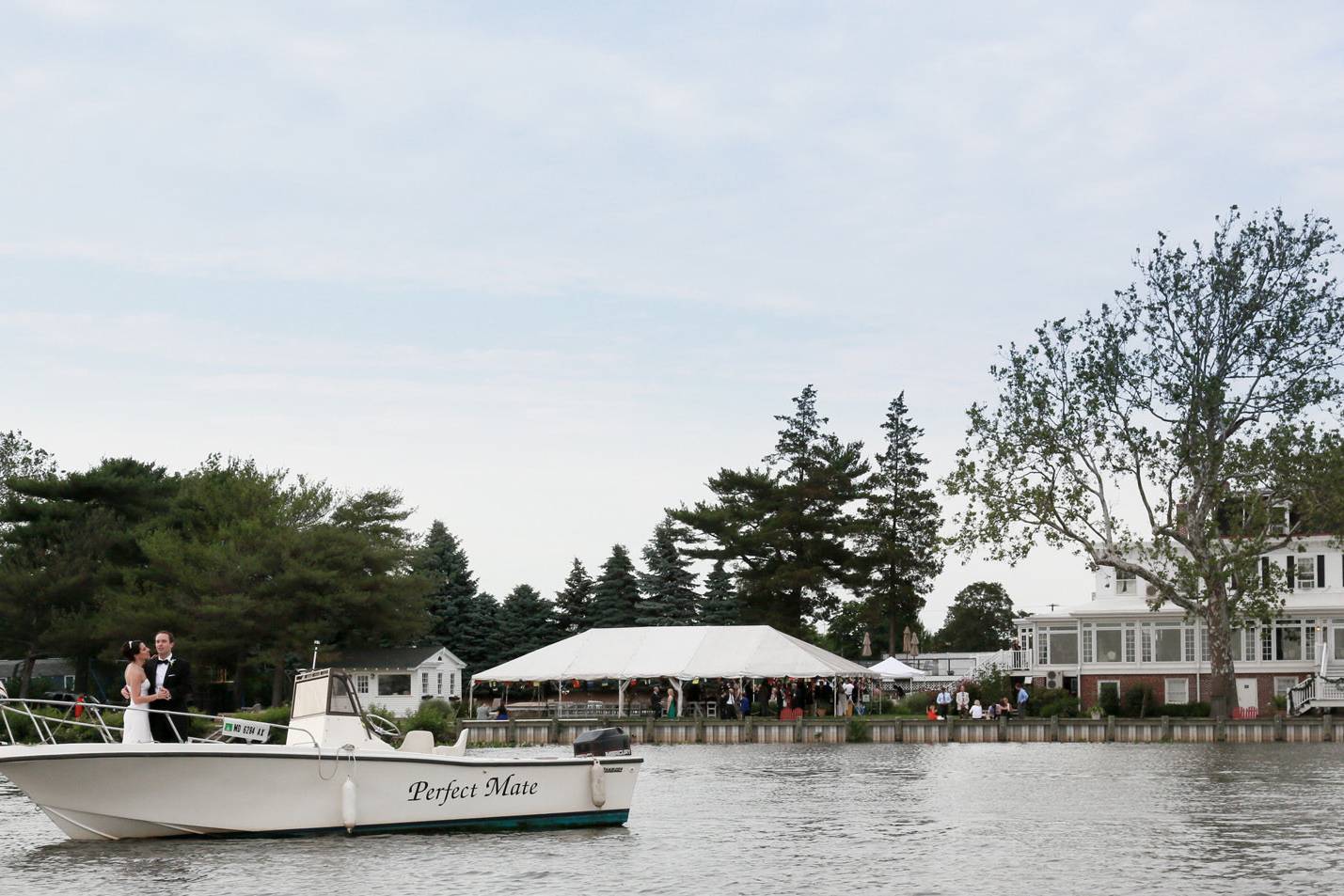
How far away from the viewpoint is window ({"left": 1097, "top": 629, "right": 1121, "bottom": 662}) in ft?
211

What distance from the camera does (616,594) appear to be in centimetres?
9081

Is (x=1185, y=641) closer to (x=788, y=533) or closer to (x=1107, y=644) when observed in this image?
(x=1107, y=644)

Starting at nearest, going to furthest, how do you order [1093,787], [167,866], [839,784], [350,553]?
[167,866] → [1093,787] → [839,784] → [350,553]

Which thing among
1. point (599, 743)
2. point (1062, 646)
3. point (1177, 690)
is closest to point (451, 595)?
point (1062, 646)

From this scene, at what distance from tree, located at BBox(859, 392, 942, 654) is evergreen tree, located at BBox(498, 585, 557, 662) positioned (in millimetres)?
16932

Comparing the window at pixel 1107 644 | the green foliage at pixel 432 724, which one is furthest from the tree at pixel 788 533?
the green foliage at pixel 432 724

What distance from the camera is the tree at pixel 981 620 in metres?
137

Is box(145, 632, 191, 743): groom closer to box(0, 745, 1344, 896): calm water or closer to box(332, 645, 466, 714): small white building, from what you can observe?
box(0, 745, 1344, 896): calm water

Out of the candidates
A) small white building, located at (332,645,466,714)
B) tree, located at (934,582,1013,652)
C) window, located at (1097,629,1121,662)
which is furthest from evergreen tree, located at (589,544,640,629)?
tree, located at (934,582,1013,652)

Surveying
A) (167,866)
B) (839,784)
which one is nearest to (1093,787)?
(839,784)

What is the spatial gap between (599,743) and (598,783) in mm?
517

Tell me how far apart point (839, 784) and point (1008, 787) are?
313cm

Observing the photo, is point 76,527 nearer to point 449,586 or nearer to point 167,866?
point 449,586

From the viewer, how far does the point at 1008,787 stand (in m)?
28.6
